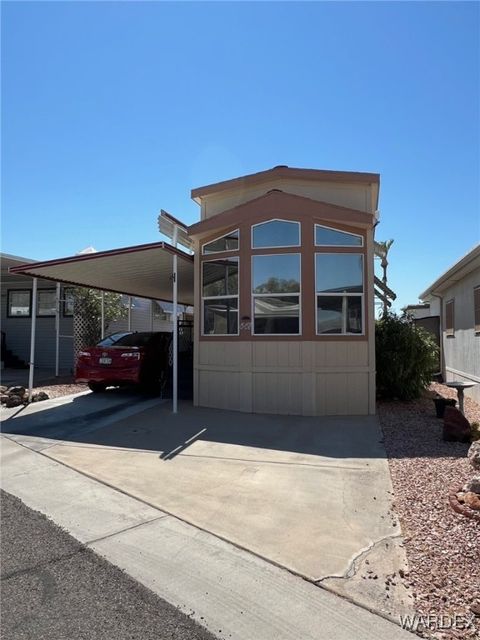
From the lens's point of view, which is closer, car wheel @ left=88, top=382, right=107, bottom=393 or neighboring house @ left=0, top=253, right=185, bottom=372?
car wheel @ left=88, top=382, right=107, bottom=393

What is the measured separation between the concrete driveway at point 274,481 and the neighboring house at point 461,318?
4.21m

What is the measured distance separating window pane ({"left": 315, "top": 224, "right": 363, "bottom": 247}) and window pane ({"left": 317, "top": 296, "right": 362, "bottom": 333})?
102 centimetres

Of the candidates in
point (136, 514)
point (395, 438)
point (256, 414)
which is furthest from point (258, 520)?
point (256, 414)

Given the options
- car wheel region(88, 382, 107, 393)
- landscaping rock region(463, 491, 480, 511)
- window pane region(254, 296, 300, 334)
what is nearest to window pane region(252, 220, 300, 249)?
window pane region(254, 296, 300, 334)

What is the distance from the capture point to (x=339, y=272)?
872cm

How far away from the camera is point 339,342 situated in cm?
854

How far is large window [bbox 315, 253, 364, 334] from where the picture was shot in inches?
339

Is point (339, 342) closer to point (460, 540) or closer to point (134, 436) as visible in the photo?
point (134, 436)

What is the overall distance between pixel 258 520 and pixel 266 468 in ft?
4.96

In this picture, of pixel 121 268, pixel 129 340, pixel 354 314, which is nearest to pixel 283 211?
pixel 354 314

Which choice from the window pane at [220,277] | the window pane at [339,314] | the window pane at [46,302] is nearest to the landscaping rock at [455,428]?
the window pane at [339,314]

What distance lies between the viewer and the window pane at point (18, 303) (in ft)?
60.1

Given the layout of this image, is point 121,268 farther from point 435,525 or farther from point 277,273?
point 435,525

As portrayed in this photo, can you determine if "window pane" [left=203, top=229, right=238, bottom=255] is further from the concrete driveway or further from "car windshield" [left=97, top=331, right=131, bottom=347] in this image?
the concrete driveway
